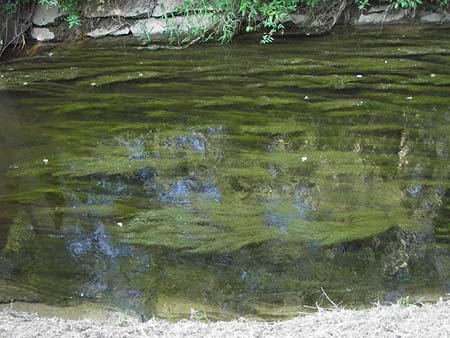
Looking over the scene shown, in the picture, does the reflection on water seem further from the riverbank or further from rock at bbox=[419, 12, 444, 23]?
rock at bbox=[419, 12, 444, 23]

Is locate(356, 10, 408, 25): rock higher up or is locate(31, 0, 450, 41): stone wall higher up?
locate(356, 10, 408, 25): rock

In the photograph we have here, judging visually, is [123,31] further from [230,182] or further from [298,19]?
[230,182]

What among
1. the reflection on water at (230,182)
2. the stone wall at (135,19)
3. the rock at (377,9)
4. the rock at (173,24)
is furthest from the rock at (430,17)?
the rock at (173,24)

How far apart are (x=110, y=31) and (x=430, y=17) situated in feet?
13.4

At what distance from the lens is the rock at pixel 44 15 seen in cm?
696

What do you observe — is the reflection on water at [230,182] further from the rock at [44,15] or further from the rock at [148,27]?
the rock at [44,15]

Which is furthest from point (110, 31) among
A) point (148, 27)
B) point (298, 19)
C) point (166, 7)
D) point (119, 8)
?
point (298, 19)

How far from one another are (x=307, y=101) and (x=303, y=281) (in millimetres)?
2307

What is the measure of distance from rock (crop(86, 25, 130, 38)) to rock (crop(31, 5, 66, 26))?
0.49m

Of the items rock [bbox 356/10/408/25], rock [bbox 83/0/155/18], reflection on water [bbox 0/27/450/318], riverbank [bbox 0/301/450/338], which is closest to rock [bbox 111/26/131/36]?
rock [bbox 83/0/155/18]

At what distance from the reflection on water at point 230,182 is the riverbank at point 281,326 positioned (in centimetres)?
25

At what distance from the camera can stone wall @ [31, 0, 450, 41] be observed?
21.7ft

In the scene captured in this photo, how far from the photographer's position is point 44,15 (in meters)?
6.98

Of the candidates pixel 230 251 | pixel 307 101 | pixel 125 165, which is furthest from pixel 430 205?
pixel 125 165
